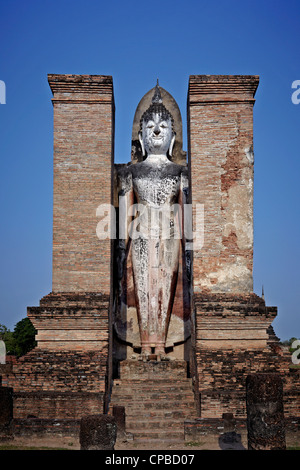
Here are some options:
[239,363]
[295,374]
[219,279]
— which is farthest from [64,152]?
[295,374]

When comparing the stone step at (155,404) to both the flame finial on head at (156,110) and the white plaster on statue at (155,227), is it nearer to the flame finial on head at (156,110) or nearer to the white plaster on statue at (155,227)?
the white plaster on statue at (155,227)

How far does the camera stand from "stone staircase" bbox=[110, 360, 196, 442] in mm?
9570

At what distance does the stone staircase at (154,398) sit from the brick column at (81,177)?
171 cm

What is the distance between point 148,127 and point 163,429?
629 cm

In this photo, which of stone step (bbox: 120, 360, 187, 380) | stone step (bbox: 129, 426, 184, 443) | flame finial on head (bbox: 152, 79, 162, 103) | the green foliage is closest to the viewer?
stone step (bbox: 129, 426, 184, 443)

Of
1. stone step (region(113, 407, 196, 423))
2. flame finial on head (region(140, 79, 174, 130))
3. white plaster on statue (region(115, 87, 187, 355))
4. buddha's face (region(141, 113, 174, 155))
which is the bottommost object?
stone step (region(113, 407, 196, 423))

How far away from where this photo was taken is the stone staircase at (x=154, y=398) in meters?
9.57

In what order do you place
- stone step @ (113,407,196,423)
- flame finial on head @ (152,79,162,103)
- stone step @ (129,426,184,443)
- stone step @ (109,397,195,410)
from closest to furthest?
stone step @ (129,426,184,443), stone step @ (113,407,196,423), stone step @ (109,397,195,410), flame finial on head @ (152,79,162,103)

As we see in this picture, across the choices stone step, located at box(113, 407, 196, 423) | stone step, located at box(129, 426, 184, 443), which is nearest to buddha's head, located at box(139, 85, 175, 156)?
stone step, located at box(113, 407, 196, 423)

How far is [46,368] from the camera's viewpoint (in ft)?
32.0

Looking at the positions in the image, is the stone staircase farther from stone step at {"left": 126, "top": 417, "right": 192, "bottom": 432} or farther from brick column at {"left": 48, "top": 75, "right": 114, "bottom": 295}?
brick column at {"left": 48, "top": 75, "right": 114, "bottom": 295}

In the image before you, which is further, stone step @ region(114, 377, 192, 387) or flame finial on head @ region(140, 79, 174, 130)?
flame finial on head @ region(140, 79, 174, 130)
